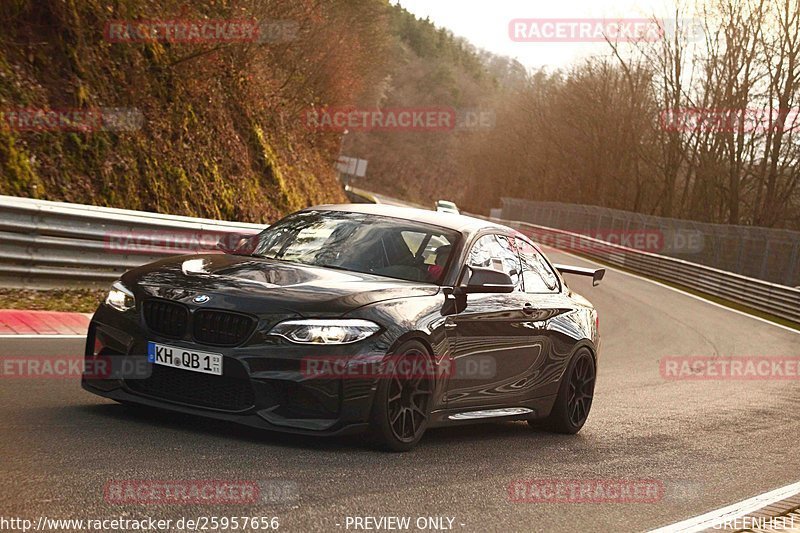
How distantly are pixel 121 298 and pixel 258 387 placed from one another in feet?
3.55

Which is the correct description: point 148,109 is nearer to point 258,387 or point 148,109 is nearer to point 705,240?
point 258,387

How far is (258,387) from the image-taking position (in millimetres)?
6234

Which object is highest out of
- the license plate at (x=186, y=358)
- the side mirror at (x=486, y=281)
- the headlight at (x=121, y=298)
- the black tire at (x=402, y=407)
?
the side mirror at (x=486, y=281)

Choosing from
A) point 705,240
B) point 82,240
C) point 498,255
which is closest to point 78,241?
point 82,240

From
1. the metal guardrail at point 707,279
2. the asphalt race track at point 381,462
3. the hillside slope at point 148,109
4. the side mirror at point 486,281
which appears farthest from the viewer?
the metal guardrail at point 707,279

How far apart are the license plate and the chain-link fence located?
120 ft

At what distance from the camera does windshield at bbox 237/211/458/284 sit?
7.46 metres

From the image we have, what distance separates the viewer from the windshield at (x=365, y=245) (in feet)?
24.5

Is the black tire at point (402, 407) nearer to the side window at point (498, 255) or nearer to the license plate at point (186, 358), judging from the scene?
the license plate at point (186, 358)

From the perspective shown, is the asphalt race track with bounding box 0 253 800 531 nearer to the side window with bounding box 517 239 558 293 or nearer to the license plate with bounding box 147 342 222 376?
the license plate with bounding box 147 342 222 376

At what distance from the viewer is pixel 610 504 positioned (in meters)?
6.49

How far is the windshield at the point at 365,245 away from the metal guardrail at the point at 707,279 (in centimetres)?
2656

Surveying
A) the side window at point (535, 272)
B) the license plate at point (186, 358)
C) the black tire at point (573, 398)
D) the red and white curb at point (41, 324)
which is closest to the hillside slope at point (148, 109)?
the red and white curb at point (41, 324)

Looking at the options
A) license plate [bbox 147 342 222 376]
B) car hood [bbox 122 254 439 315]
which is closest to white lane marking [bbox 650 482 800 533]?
car hood [bbox 122 254 439 315]
